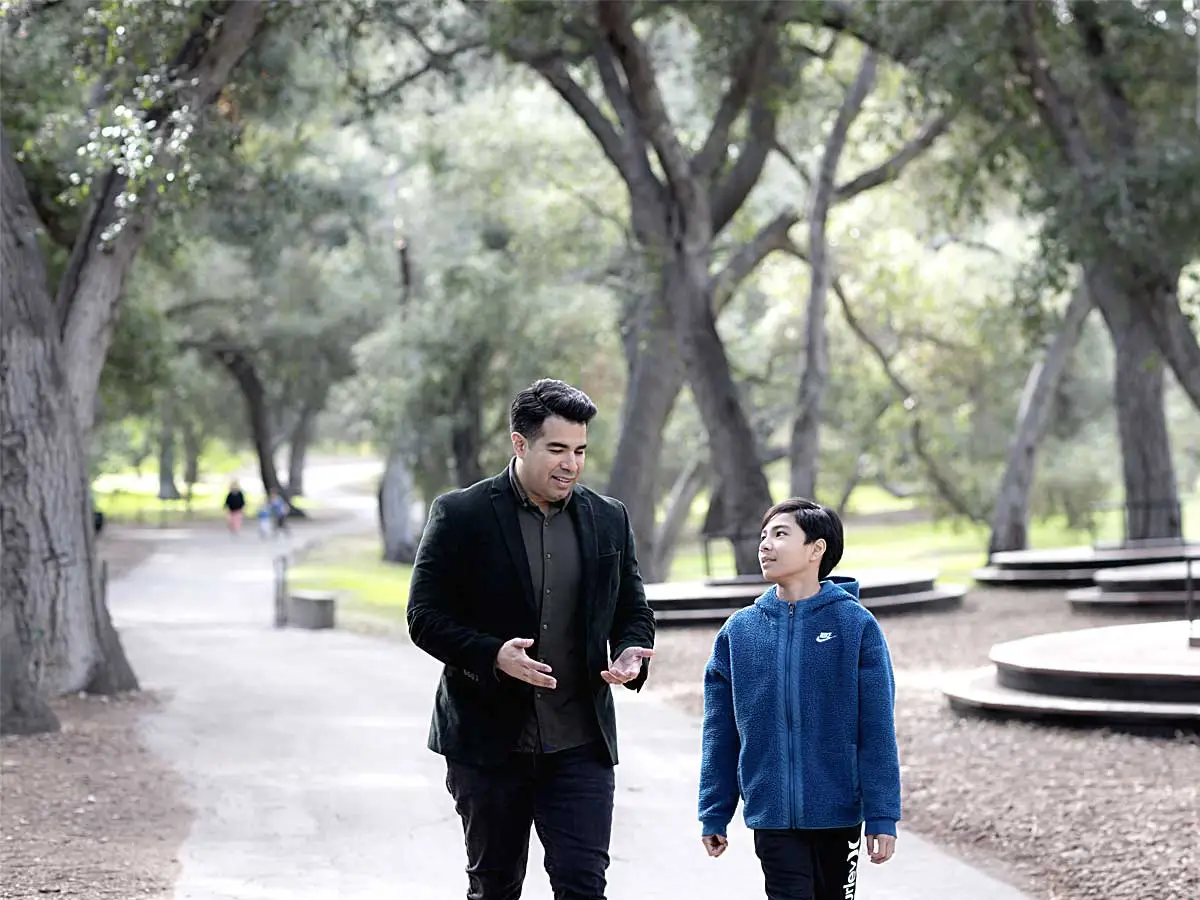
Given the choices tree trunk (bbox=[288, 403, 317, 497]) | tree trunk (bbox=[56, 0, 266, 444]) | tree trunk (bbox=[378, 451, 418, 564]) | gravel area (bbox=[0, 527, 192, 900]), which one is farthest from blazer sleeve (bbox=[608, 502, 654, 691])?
tree trunk (bbox=[288, 403, 317, 497])

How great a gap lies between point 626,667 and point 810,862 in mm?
729

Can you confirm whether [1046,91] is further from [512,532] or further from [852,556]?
[852,556]

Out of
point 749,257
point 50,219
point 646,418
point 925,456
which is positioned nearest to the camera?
point 50,219

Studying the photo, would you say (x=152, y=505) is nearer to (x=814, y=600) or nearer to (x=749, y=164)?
(x=749, y=164)

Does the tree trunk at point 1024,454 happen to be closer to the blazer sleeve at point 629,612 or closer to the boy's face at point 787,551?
the blazer sleeve at point 629,612

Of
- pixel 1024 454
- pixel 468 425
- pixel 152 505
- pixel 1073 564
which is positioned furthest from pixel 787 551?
pixel 152 505

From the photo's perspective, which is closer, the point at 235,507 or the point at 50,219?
the point at 50,219

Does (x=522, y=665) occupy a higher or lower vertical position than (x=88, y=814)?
higher

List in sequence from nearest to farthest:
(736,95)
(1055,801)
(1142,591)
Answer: (1055,801)
(1142,591)
(736,95)

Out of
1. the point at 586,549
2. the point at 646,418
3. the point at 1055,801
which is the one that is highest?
the point at 646,418

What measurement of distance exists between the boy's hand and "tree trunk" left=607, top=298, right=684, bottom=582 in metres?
A: 19.0

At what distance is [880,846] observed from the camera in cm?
480

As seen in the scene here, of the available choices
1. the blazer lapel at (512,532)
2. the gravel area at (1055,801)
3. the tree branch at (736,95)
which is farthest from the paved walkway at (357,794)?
the tree branch at (736,95)

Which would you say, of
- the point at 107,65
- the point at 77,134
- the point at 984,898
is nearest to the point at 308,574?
the point at 77,134
